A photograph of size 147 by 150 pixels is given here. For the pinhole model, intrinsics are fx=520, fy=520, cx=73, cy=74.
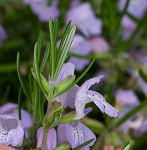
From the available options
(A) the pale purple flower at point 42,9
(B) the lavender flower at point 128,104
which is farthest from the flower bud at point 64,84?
(A) the pale purple flower at point 42,9

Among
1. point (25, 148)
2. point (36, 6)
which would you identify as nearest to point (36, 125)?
point (25, 148)

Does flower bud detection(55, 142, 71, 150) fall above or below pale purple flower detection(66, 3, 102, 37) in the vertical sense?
above

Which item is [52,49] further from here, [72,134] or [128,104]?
[128,104]

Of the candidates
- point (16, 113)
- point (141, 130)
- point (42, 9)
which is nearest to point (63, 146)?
point (16, 113)

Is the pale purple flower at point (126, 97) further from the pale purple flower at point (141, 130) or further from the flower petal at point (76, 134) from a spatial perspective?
the flower petal at point (76, 134)

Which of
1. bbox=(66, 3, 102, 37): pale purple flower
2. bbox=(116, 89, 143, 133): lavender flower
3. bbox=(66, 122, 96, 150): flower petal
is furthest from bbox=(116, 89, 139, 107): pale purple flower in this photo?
bbox=(66, 122, 96, 150): flower petal

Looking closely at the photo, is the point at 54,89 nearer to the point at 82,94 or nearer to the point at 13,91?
the point at 82,94

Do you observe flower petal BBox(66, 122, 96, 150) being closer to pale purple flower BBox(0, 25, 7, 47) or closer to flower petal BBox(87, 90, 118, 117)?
flower petal BBox(87, 90, 118, 117)
